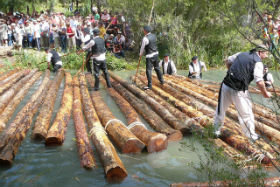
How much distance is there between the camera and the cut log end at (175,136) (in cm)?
538

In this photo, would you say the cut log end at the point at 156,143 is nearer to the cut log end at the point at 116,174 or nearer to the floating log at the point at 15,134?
the cut log end at the point at 116,174

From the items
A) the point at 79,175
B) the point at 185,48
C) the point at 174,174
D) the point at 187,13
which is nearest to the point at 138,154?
the point at 174,174

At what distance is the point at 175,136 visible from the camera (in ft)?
17.8

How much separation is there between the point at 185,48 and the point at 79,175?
14165 mm

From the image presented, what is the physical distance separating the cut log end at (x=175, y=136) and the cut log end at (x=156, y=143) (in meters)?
0.42

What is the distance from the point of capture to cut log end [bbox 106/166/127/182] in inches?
159

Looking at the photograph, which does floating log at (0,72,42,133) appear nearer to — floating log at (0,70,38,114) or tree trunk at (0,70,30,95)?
floating log at (0,70,38,114)

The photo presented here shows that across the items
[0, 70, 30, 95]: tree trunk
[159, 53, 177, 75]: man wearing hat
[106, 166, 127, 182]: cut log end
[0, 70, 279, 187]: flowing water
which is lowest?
[0, 70, 279, 187]: flowing water

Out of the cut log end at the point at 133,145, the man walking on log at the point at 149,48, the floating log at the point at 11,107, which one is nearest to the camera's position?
the cut log end at the point at 133,145

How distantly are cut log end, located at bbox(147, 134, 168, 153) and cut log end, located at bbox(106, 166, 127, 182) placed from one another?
0.86 m

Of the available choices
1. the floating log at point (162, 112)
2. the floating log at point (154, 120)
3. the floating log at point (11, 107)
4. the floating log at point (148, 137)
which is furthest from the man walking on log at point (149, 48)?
the floating log at point (11, 107)

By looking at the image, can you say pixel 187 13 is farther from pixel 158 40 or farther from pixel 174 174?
pixel 174 174

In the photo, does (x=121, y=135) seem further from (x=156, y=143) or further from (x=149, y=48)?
(x=149, y=48)

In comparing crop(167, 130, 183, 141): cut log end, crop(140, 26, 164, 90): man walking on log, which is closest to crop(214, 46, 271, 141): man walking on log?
crop(167, 130, 183, 141): cut log end
